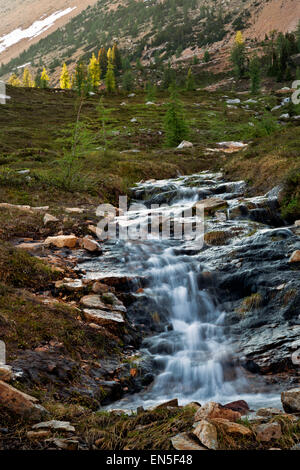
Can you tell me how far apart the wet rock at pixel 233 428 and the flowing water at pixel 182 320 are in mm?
1593

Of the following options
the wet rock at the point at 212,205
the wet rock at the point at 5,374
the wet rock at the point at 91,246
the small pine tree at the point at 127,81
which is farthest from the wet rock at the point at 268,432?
the small pine tree at the point at 127,81

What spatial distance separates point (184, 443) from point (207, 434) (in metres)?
0.19

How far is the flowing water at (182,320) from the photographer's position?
16.3 ft

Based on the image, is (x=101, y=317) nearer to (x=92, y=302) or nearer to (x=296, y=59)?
(x=92, y=302)

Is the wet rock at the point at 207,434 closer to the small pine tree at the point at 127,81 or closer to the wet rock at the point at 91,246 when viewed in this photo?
the wet rock at the point at 91,246

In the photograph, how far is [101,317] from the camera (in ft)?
19.2

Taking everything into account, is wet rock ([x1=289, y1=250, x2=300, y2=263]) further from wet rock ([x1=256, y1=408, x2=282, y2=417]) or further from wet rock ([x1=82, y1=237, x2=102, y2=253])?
wet rock ([x1=82, y1=237, x2=102, y2=253])

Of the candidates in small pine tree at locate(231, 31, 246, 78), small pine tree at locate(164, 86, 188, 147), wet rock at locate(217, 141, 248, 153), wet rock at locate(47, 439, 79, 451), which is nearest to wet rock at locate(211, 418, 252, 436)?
wet rock at locate(47, 439, 79, 451)

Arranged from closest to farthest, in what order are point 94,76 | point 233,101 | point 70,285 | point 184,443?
point 184,443
point 70,285
point 233,101
point 94,76

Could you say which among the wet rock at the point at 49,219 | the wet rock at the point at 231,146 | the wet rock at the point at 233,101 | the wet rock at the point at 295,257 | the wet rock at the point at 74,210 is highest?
the wet rock at the point at 233,101

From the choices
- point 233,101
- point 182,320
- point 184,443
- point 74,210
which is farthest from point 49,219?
point 233,101

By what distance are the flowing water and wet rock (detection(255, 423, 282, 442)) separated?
1534 millimetres

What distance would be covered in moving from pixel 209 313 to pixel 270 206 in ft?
18.0
